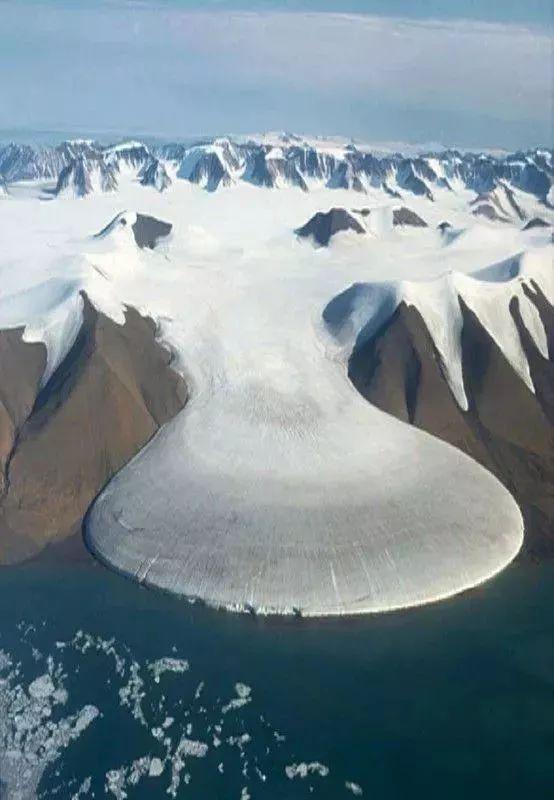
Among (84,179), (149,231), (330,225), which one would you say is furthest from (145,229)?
(84,179)

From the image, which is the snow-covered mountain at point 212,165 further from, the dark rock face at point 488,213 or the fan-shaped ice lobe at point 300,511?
the fan-shaped ice lobe at point 300,511

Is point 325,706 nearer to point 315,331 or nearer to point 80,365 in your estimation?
point 80,365

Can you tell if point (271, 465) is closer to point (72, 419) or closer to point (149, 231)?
point (72, 419)

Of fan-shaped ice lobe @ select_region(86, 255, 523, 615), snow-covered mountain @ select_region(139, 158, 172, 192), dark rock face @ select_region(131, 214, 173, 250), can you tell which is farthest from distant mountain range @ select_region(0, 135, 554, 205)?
fan-shaped ice lobe @ select_region(86, 255, 523, 615)

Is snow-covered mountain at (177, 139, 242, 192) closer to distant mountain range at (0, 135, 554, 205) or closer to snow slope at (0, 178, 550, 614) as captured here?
distant mountain range at (0, 135, 554, 205)

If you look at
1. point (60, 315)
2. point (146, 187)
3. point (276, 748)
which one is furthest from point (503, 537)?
point (146, 187)
